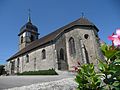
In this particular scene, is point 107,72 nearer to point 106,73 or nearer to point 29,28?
point 106,73

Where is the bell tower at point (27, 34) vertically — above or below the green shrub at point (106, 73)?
above

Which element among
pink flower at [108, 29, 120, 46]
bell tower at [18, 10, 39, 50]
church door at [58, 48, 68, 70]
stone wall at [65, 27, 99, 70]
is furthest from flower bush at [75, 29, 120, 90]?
bell tower at [18, 10, 39, 50]

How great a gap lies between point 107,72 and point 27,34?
38.1 meters

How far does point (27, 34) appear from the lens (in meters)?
38.8

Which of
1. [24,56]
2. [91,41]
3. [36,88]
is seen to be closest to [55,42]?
[91,41]

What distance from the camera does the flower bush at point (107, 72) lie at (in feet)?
5.87

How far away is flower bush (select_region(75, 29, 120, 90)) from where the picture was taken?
179 centimetres

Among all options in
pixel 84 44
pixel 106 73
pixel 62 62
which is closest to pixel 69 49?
pixel 62 62

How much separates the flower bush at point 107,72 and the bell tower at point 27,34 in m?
37.3

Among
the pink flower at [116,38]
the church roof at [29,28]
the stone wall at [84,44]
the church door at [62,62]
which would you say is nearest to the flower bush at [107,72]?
the pink flower at [116,38]

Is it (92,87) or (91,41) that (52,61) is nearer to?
(91,41)

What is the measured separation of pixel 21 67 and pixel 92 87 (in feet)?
104

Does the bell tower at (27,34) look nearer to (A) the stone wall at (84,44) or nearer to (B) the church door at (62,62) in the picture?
(B) the church door at (62,62)

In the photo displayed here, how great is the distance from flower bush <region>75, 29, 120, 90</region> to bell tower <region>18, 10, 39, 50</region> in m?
37.3
